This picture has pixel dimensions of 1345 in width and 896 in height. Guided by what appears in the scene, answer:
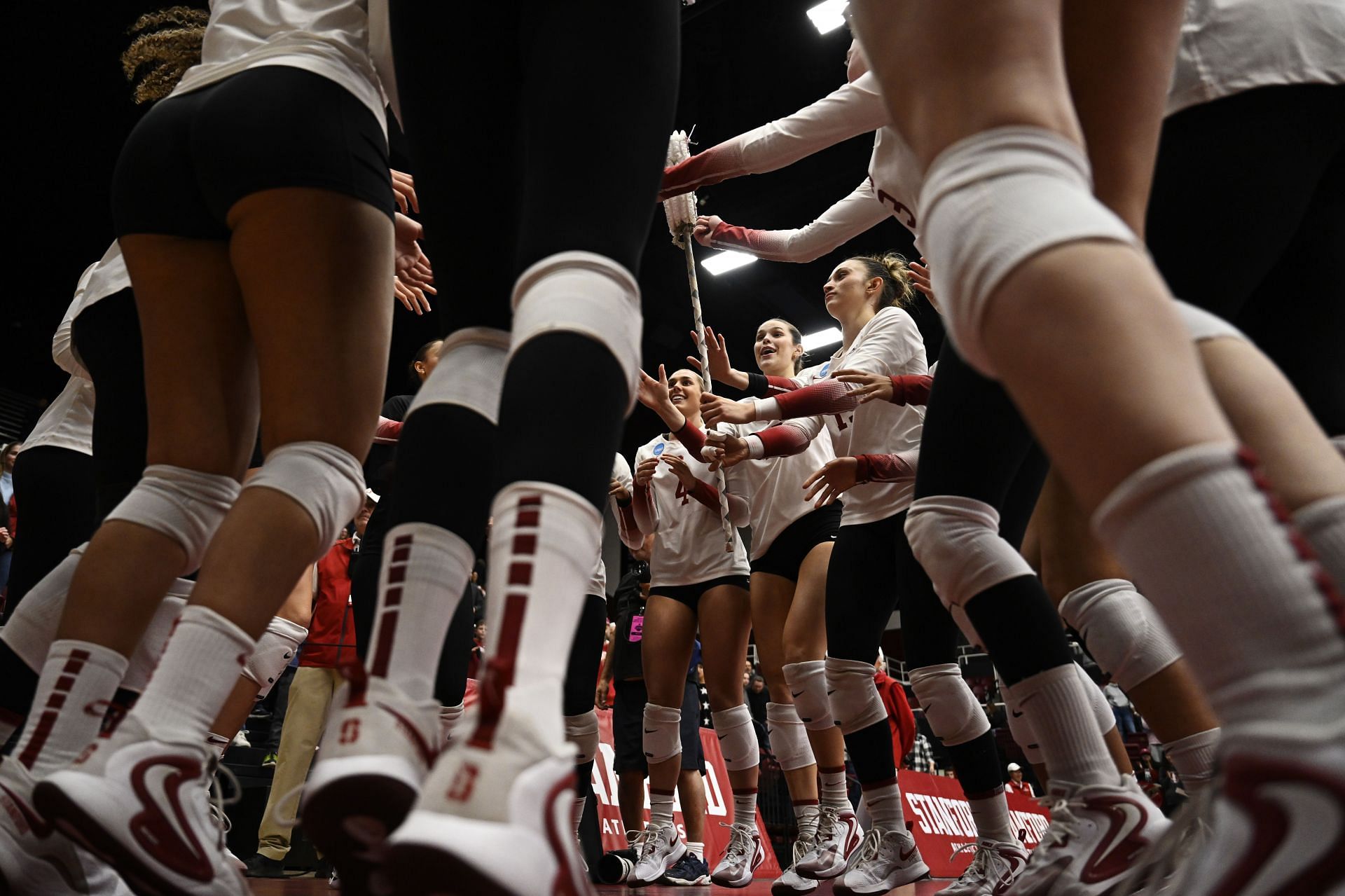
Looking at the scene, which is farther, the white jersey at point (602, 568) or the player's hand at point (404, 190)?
the white jersey at point (602, 568)

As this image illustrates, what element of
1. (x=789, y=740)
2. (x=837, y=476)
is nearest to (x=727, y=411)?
(x=837, y=476)

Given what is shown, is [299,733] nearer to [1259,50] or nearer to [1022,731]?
[1022,731]

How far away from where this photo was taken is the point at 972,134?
734mm

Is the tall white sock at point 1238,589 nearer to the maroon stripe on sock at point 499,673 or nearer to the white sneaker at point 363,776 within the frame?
the maroon stripe on sock at point 499,673

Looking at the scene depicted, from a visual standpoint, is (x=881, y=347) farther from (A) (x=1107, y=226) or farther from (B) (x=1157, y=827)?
(A) (x=1107, y=226)

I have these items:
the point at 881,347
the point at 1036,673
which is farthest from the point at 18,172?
the point at 1036,673

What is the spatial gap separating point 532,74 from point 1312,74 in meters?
0.97

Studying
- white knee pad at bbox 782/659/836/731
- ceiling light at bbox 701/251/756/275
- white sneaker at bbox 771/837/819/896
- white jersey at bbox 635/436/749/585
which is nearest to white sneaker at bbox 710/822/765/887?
white knee pad at bbox 782/659/836/731

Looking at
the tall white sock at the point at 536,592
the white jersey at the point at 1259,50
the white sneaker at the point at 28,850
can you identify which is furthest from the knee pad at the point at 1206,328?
the white sneaker at the point at 28,850

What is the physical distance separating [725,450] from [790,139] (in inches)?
45.0

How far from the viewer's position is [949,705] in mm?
2541

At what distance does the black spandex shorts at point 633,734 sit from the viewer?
16.3ft

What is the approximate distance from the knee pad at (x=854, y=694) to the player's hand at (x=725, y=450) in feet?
Result: 2.56

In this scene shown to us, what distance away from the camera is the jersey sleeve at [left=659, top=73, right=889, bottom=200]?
2477 millimetres
